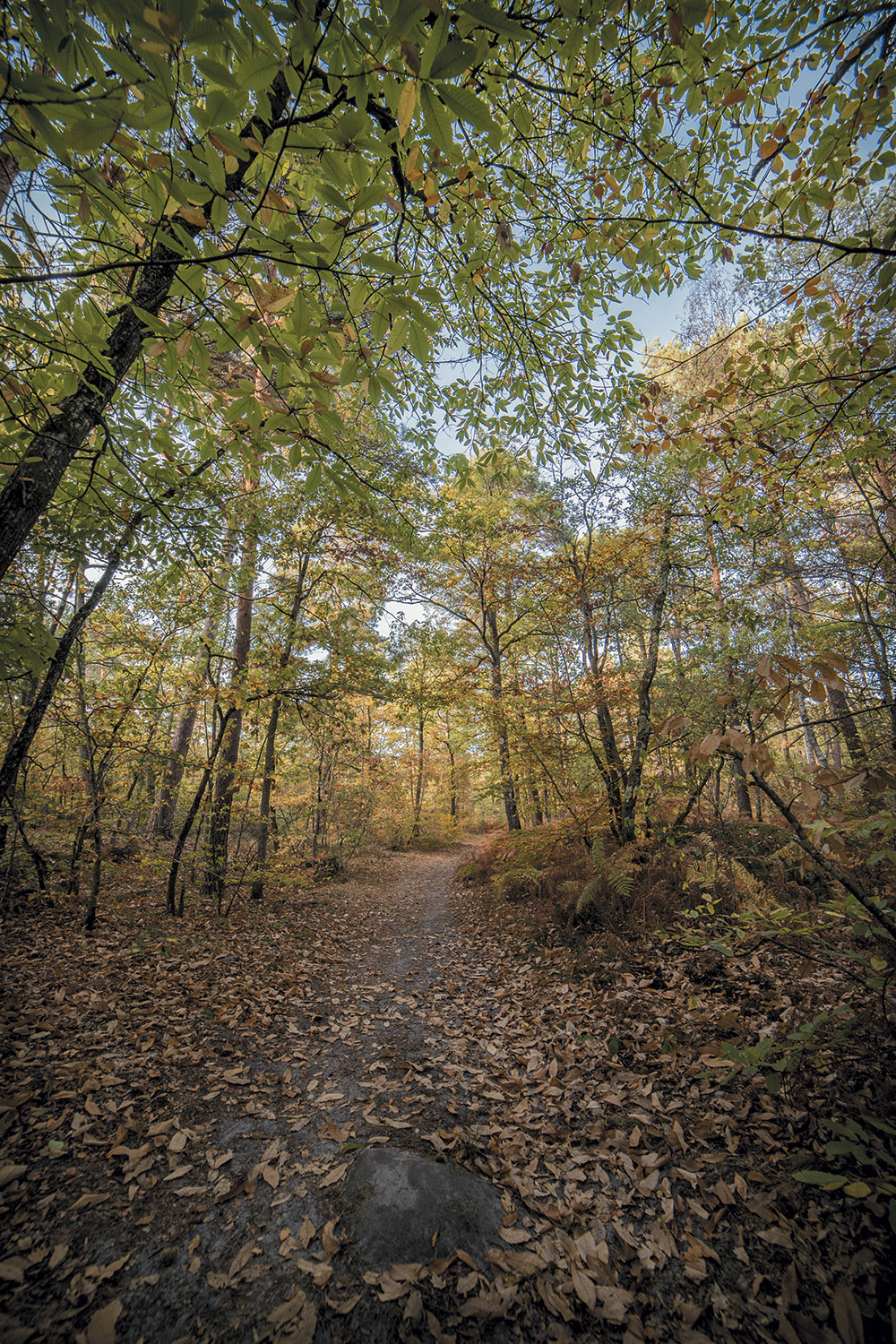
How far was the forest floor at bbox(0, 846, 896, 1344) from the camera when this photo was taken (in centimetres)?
188

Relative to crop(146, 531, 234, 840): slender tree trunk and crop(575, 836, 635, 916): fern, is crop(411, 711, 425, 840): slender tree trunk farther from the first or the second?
crop(575, 836, 635, 916): fern

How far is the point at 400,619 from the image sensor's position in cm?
625

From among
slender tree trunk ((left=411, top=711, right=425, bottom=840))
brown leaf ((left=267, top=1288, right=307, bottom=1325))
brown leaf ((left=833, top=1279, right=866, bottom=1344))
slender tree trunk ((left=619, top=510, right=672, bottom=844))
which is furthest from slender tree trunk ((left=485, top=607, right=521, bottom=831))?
slender tree trunk ((left=411, top=711, right=425, bottom=840))

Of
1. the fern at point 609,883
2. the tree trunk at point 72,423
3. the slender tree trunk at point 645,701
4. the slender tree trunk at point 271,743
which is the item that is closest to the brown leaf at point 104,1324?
the tree trunk at point 72,423

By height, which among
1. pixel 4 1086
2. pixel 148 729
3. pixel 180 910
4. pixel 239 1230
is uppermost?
pixel 148 729

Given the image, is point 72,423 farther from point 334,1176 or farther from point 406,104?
point 334,1176

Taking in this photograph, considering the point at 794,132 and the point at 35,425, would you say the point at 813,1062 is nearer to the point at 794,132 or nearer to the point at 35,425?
the point at 794,132

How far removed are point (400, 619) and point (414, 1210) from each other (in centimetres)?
533

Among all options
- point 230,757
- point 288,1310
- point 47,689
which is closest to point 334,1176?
point 288,1310

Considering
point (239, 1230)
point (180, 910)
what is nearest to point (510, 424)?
point (239, 1230)

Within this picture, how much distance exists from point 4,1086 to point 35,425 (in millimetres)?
4269

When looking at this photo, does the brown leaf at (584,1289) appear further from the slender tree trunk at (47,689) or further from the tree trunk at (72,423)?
the slender tree trunk at (47,689)

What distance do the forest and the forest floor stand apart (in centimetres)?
2

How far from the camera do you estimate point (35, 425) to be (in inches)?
110
